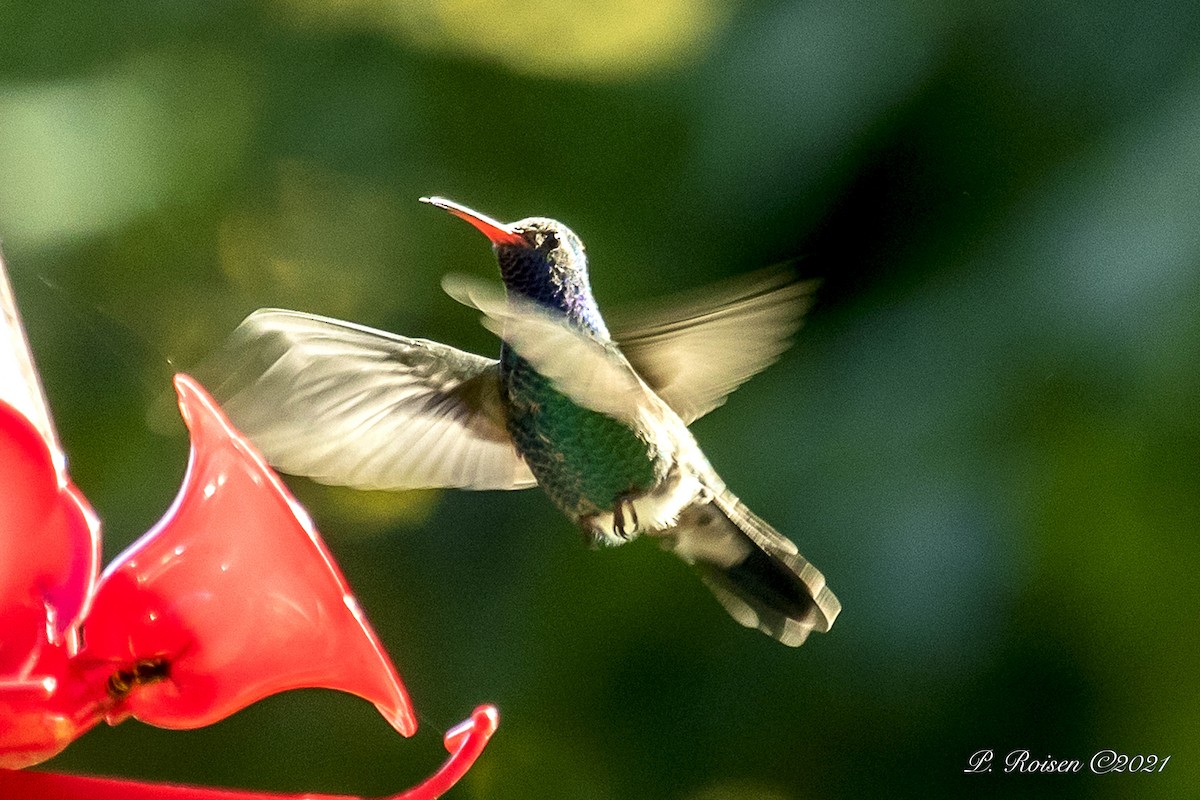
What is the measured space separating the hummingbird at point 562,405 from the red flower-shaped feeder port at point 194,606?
0.80ft

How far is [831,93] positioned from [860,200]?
0.20 meters

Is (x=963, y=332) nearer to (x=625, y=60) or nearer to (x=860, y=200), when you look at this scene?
(x=860, y=200)

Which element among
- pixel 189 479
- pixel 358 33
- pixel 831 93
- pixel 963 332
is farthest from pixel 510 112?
pixel 189 479

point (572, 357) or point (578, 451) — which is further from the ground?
point (572, 357)

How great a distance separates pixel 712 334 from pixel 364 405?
14.1 inches

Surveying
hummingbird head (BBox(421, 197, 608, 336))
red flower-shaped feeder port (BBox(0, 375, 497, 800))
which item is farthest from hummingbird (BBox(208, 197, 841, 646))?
red flower-shaped feeder port (BBox(0, 375, 497, 800))

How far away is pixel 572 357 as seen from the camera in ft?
3.63

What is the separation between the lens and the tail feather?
1.38 metres

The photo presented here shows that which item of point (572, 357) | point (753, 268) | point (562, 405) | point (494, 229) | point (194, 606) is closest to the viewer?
point (194, 606)

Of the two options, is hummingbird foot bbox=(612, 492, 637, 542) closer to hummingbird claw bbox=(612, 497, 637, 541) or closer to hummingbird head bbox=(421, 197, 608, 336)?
hummingbird claw bbox=(612, 497, 637, 541)

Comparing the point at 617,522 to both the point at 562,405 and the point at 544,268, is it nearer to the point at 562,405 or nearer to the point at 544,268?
the point at 562,405

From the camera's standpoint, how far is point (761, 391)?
86.3 inches

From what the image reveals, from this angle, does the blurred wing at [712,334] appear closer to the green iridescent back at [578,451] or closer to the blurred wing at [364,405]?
the green iridescent back at [578,451]

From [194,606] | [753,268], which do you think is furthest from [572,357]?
[753,268]
